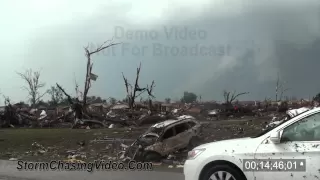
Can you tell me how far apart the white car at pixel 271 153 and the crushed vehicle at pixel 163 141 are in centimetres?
776

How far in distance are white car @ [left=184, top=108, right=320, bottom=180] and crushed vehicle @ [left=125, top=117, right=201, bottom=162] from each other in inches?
306

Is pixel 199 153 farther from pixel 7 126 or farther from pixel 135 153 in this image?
pixel 7 126

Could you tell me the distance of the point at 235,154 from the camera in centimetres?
633

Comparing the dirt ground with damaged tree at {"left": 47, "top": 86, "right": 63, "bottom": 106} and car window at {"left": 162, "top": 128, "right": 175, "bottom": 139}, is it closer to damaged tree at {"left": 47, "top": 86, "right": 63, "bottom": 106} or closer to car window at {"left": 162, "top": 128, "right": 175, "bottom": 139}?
car window at {"left": 162, "top": 128, "right": 175, "bottom": 139}

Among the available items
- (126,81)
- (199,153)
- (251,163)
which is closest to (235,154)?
(251,163)

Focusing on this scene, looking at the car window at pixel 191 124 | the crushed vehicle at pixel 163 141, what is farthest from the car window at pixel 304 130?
the car window at pixel 191 124

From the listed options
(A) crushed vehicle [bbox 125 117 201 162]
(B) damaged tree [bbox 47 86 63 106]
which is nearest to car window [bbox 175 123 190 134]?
(A) crushed vehicle [bbox 125 117 201 162]

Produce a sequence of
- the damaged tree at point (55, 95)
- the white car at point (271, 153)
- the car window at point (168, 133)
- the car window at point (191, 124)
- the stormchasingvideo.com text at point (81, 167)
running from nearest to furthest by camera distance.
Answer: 1. the white car at point (271, 153)
2. the stormchasingvideo.com text at point (81, 167)
3. the car window at point (168, 133)
4. the car window at point (191, 124)
5. the damaged tree at point (55, 95)

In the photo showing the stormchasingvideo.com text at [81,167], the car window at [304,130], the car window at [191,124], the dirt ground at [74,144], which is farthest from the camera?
the dirt ground at [74,144]

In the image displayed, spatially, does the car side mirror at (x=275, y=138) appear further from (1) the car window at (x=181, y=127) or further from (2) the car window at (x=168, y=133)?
(1) the car window at (x=181, y=127)

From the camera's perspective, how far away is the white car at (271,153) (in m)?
5.85

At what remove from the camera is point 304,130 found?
6098mm

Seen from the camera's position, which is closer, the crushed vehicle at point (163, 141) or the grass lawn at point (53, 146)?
the crushed vehicle at point (163, 141)

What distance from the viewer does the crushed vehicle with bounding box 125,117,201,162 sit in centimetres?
1434
